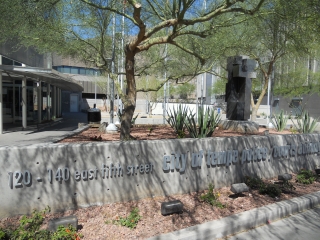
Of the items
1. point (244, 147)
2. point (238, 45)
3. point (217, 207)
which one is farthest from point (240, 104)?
point (217, 207)

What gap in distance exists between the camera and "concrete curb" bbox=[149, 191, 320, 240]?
12.1 feet

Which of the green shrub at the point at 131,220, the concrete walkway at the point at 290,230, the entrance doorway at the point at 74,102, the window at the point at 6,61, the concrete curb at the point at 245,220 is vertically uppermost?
the window at the point at 6,61

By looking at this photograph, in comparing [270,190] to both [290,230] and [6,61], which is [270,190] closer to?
[290,230]

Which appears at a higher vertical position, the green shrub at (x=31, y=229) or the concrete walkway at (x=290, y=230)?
the green shrub at (x=31, y=229)

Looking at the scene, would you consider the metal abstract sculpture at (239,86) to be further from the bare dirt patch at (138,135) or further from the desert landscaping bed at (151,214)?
the desert landscaping bed at (151,214)

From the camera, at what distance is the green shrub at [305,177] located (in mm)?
6321

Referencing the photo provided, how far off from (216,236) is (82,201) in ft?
6.74

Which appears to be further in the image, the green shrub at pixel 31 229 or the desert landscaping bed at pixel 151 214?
the desert landscaping bed at pixel 151 214

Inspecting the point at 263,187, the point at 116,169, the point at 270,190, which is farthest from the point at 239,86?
the point at 116,169

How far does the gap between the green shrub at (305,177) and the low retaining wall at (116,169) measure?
841 millimetres

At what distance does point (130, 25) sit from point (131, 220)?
8831 mm

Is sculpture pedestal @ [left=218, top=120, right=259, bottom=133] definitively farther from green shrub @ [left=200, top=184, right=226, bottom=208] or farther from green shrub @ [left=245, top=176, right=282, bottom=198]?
green shrub @ [left=200, top=184, right=226, bottom=208]

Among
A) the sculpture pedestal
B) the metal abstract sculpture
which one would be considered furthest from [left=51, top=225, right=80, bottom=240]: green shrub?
the metal abstract sculpture

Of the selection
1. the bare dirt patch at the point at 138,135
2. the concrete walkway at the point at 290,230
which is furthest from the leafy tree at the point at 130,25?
the concrete walkway at the point at 290,230
